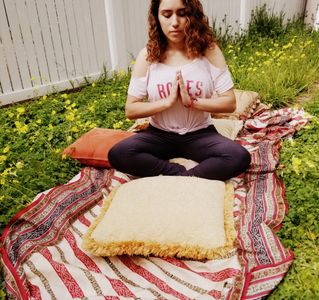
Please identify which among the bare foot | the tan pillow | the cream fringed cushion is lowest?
the tan pillow

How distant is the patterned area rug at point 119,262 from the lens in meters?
1.83

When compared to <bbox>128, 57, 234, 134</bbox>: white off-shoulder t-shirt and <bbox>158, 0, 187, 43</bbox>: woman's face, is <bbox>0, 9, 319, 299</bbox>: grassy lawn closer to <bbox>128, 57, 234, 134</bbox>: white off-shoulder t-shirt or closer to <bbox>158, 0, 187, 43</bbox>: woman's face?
<bbox>128, 57, 234, 134</bbox>: white off-shoulder t-shirt

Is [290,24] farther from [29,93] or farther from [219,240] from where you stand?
[219,240]

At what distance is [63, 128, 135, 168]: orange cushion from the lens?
3042 mm

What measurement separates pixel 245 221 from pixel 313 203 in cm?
47

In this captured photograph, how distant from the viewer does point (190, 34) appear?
8.53 feet

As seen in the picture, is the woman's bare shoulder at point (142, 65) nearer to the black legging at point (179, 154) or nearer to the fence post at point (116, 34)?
the black legging at point (179, 154)

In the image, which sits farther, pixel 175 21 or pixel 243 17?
pixel 243 17

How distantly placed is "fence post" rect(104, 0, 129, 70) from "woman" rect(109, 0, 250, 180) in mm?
3023

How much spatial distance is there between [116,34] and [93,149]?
306cm

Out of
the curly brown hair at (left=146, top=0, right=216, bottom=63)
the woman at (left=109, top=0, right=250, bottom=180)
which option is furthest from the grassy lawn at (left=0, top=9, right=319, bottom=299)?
the curly brown hair at (left=146, top=0, right=216, bottom=63)

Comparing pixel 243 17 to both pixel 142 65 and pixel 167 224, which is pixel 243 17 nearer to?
pixel 142 65

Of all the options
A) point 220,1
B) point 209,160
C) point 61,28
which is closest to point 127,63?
point 61,28

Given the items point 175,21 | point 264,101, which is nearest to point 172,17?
point 175,21
